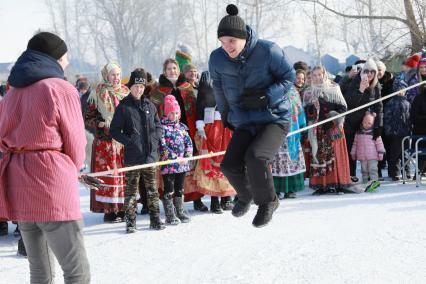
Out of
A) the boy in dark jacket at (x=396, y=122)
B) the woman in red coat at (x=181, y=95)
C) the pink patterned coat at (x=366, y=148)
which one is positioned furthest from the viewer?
the boy in dark jacket at (x=396, y=122)

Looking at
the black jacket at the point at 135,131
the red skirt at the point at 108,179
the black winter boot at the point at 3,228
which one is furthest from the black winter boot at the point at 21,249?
the red skirt at the point at 108,179

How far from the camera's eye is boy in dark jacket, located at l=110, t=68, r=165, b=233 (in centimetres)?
713

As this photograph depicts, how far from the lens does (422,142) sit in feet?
35.2

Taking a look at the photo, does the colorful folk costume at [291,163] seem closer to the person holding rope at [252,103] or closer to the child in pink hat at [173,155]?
the child in pink hat at [173,155]

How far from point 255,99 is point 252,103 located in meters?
0.04

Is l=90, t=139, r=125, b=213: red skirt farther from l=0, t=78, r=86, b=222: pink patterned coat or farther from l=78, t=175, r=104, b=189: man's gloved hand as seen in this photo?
l=0, t=78, r=86, b=222: pink patterned coat

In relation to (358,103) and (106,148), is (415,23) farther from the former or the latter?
(106,148)

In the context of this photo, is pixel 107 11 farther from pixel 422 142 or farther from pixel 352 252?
pixel 352 252

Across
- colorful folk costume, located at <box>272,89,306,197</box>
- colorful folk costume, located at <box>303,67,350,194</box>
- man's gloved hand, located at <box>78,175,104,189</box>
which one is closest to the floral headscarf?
Answer: colorful folk costume, located at <box>272,89,306,197</box>

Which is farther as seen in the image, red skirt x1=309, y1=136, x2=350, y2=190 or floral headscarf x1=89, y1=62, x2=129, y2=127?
red skirt x1=309, y1=136, x2=350, y2=190

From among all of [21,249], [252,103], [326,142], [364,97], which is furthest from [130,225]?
[364,97]

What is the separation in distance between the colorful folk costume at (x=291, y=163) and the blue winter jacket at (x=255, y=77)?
409cm

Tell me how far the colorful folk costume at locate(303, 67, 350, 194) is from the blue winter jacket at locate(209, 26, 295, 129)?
4.41 meters

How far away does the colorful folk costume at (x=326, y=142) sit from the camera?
9.30 metres
